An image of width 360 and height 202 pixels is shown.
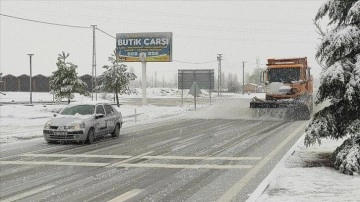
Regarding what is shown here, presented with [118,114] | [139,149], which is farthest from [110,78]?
[139,149]

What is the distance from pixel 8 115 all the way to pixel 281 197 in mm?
27633

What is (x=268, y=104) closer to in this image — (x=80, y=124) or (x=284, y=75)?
(x=284, y=75)

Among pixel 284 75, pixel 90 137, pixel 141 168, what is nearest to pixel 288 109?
pixel 284 75

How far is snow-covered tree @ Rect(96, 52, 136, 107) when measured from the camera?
46250 millimetres

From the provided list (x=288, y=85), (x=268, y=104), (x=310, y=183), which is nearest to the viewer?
(x=310, y=183)

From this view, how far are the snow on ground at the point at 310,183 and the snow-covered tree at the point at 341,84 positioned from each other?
1.70 ft

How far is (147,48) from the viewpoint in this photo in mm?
48031

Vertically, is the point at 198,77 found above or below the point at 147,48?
below

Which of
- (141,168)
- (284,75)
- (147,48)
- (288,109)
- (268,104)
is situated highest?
(147,48)

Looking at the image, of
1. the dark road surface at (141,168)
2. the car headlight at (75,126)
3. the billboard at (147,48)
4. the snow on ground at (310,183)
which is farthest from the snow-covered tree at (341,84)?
the billboard at (147,48)

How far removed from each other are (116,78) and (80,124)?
30.6m

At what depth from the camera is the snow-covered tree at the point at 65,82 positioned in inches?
1560

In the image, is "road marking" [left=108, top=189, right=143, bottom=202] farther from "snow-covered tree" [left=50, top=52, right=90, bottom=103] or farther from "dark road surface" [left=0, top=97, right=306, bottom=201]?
"snow-covered tree" [left=50, top=52, right=90, bottom=103]

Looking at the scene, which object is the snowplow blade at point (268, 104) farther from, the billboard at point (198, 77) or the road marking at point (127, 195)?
the road marking at point (127, 195)
